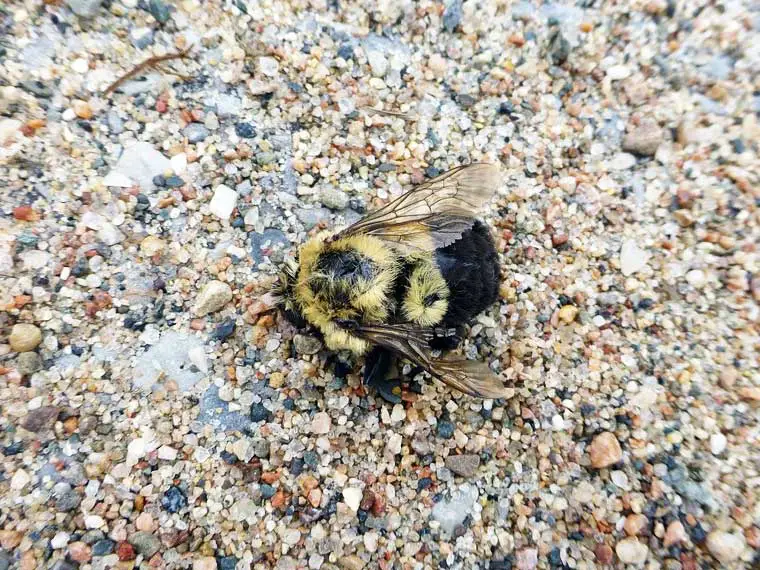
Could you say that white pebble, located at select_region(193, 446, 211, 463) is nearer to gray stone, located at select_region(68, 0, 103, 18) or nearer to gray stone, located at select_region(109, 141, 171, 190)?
gray stone, located at select_region(109, 141, 171, 190)

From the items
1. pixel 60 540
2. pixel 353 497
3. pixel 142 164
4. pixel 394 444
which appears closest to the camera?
pixel 60 540

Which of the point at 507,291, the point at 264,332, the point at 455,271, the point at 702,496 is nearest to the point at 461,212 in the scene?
the point at 455,271

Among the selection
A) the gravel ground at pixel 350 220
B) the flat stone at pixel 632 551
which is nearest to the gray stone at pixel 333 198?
the gravel ground at pixel 350 220

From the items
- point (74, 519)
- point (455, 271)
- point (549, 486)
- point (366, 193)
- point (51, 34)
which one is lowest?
point (74, 519)

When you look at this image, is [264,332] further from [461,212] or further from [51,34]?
[51,34]

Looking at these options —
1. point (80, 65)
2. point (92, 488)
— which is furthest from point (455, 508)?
point (80, 65)

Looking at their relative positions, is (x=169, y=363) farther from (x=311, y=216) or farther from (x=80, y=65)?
(x=80, y=65)

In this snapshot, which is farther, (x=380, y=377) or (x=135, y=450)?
(x=380, y=377)
